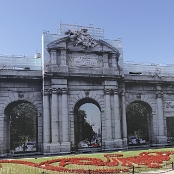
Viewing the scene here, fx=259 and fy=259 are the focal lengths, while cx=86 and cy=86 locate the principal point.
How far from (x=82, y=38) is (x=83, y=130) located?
41.6ft

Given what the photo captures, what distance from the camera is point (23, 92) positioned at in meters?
31.5

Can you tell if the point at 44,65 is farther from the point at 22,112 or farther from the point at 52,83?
the point at 22,112

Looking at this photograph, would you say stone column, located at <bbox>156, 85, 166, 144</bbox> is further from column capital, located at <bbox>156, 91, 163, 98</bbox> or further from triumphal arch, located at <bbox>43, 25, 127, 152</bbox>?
triumphal arch, located at <bbox>43, 25, 127, 152</bbox>

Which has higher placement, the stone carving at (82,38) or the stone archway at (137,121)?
the stone carving at (82,38)

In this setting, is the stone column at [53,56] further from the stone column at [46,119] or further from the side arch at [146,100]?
the side arch at [146,100]

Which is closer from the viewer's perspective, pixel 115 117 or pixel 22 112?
pixel 115 117

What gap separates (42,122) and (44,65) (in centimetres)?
684

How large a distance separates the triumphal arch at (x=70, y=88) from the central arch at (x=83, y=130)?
0.45ft

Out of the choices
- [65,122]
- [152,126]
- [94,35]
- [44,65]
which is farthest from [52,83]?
[152,126]

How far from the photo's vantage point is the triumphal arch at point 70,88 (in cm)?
3032

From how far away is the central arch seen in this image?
33.4 m

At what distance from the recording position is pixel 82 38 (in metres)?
32.7

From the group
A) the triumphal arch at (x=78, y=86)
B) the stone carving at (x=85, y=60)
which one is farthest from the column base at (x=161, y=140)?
the stone carving at (x=85, y=60)

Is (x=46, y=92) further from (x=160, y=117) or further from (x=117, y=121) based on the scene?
(x=160, y=117)
